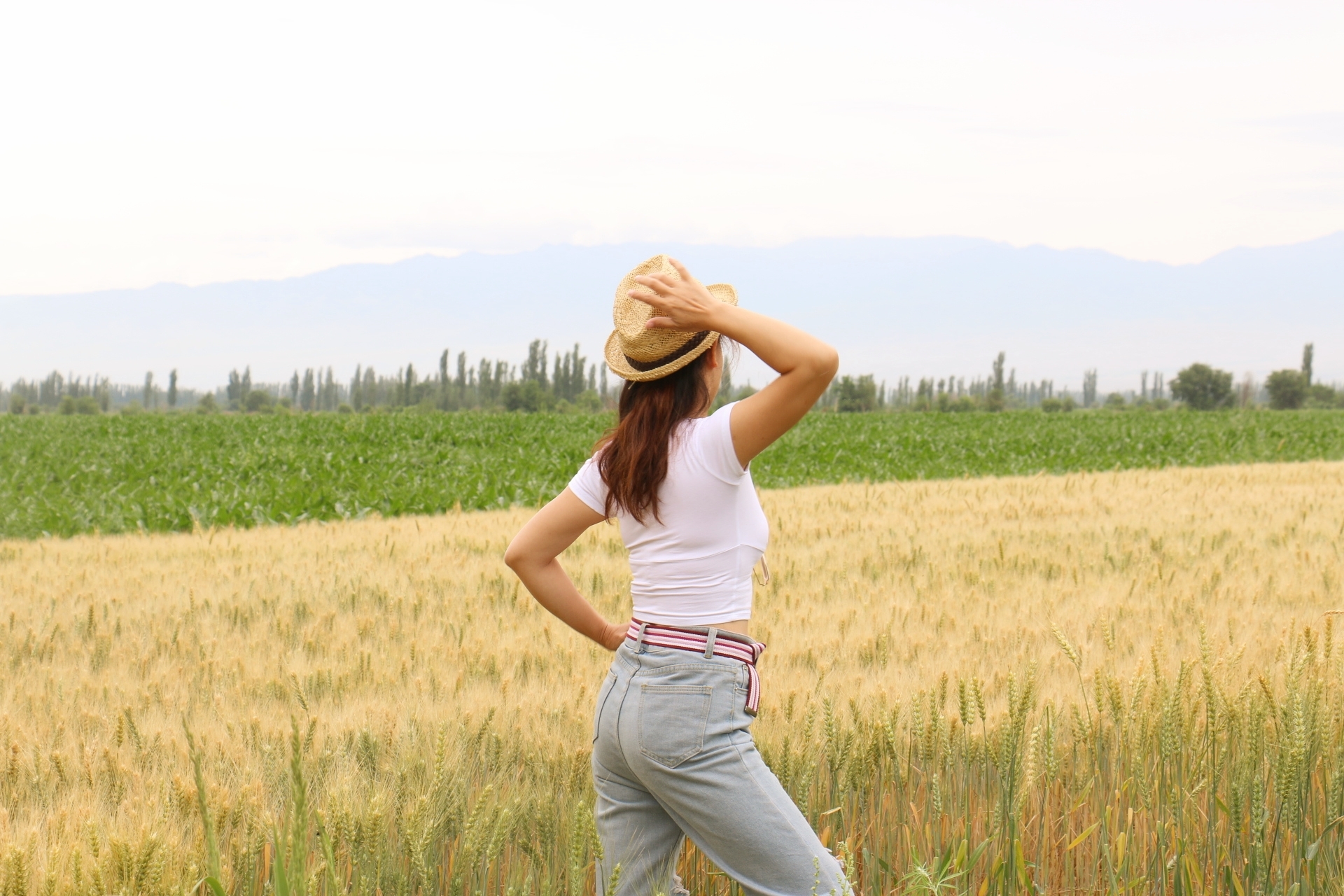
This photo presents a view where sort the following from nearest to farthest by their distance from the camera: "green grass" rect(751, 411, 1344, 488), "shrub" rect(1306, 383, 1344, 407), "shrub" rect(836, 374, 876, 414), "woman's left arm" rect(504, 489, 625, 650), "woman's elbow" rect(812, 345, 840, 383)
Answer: "woman's elbow" rect(812, 345, 840, 383) → "woman's left arm" rect(504, 489, 625, 650) → "green grass" rect(751, 411, 1344, 488) → "shrub" rect(836, 374, 876, 414) → "shrub" rect(1306, 383, 1344, 407)

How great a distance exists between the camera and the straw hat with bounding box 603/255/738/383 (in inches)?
93.0

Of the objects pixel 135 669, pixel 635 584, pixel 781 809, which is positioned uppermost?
pixel 635 584

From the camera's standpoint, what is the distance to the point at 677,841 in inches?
102

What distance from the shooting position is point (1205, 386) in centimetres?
10375

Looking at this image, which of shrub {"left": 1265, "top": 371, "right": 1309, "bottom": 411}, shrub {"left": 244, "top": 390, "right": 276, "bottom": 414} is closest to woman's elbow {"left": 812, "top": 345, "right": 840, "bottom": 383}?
shrub {"left": 1265, "top": 371, "right": 1309, "bottom": 411}

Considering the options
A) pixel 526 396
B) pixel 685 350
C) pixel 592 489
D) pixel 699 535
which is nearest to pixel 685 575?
pixel 699 535

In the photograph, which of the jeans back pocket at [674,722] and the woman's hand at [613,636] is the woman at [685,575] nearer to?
the jeans back pocket at [674,722]

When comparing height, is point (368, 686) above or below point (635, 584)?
below

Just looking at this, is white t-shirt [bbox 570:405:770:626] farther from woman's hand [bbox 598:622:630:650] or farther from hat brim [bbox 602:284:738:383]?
woman's hand [bbox 598:622:630:650]

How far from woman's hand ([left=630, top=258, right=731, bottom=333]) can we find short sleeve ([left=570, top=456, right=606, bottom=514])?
0.40m

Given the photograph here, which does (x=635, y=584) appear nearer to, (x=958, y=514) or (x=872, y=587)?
(x=872, y=587)

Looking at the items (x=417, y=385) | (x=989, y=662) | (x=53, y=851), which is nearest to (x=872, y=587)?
(x=989, y=662)

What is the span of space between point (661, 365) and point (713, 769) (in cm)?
94

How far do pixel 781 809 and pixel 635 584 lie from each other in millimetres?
612
